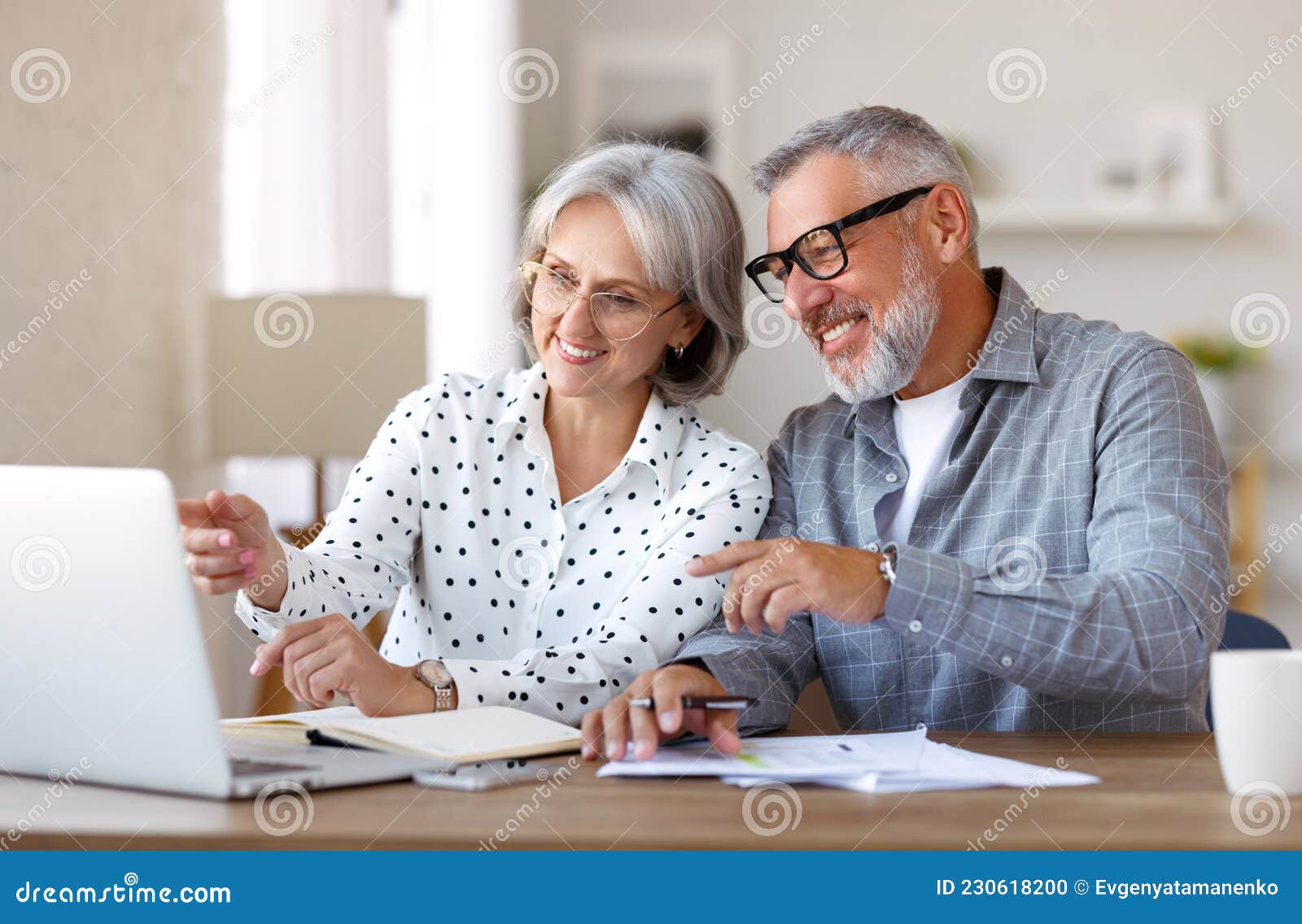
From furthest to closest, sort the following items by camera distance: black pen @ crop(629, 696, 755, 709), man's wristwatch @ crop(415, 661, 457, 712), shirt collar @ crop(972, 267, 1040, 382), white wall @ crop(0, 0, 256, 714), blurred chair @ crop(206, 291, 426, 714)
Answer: blurred chair @ crop(206, 291, 426, 714) < white wall @ crop(0, 0, 256, 714) < shirt collar @ crop(972, 267, 1040, 382) < man's wristwatch @ crop(415, 661, 457, 712) < black pen @ crop(629, 696, 755, 709)

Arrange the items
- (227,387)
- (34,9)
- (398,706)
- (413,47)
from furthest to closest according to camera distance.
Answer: (413,47)
(227,387)
(34,9)
(398,706)

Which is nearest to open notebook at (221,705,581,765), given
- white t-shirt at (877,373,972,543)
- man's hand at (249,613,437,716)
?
man's hand at (249,613,437,716)

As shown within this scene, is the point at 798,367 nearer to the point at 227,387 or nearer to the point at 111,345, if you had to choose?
the point at 227,387

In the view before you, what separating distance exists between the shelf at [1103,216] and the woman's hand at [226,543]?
3.89m

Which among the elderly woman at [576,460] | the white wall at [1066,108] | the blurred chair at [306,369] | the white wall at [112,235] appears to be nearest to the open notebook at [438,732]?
the elderly woman at [576,460]

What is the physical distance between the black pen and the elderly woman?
394 mm

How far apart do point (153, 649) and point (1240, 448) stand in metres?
4.58

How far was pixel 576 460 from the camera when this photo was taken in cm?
181

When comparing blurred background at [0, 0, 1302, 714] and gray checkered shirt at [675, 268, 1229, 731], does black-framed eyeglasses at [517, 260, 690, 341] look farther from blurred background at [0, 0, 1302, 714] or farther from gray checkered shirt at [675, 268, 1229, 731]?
blurred background at [0, 0, 1302, 714]

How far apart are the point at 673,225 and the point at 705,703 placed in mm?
843

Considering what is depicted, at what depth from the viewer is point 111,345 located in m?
2.41

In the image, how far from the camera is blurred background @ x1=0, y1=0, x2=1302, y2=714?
232cm

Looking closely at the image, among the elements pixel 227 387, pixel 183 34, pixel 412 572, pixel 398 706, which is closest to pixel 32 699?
pixel 398 706

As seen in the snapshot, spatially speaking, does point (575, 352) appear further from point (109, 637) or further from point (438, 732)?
point (109, 637)
